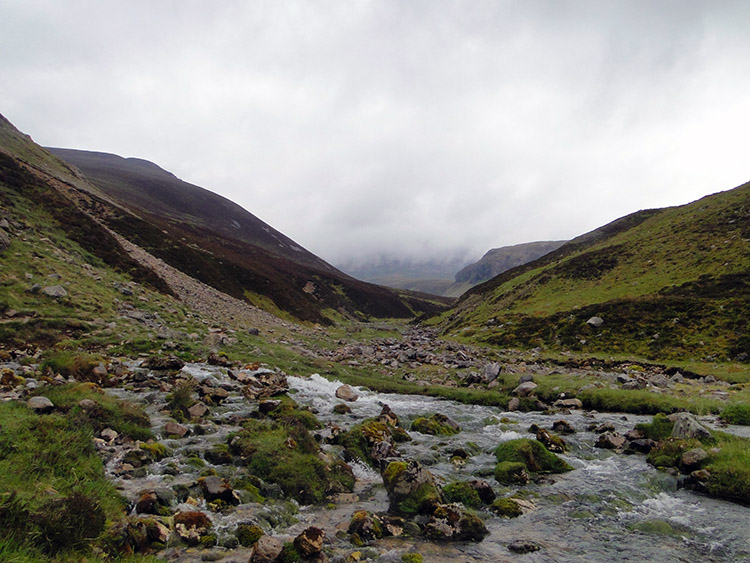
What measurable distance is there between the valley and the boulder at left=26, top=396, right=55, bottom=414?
0.08m

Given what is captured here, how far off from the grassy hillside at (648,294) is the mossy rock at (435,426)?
24090mm

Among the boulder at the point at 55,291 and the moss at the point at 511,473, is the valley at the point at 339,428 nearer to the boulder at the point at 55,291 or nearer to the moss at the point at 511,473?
the moss at the point at 511,473

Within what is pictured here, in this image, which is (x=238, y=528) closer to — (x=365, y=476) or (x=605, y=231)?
(x=365, y=476)

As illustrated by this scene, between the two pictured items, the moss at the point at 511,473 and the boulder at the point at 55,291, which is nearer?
the moss at the point at 511,473

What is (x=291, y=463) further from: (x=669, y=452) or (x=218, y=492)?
(x=669, y=452)

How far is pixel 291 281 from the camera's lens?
87688 millimetres

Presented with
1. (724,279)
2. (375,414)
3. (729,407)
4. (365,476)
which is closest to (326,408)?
(375,414)

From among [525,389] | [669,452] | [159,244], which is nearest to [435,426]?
[669,452]

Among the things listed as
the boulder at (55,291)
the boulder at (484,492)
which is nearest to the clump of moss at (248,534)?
the boulder at (484,492)

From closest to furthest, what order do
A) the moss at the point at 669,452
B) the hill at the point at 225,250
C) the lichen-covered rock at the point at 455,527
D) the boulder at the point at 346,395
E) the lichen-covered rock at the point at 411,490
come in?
the lichen-covered rock at the point at 455,527, the lichen-covered rock at the point at 411,490, the moss at the point at 669,452, the boulder at the point at 346,395, the hill at the point at 225,250

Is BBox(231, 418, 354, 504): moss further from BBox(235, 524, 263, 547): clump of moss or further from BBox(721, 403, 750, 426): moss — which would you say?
BBox(721, 403, 750, 426): moss

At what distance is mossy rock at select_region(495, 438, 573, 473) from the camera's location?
1264 centimetres

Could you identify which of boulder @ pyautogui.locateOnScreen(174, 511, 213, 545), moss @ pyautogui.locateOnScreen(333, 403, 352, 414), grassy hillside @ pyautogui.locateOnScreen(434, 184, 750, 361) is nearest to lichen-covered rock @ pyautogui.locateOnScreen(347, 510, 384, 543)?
boulder @ pyautogui.locateOnScreen(174, 511, 213, 545)

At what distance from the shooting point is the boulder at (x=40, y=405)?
9.95 m
